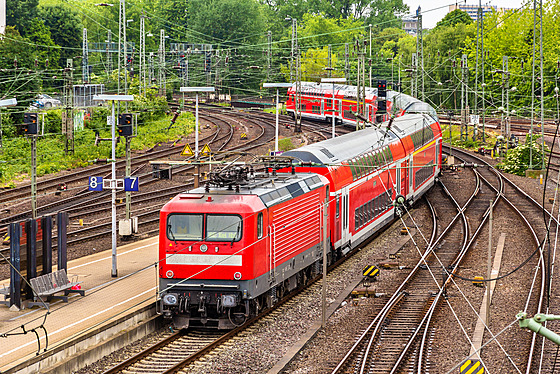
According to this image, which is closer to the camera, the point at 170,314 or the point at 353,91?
the point at 170,314

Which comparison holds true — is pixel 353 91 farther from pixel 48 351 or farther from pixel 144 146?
pixel 48 351

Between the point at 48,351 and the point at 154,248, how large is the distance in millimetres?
12608

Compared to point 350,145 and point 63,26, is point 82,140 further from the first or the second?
point 63,26

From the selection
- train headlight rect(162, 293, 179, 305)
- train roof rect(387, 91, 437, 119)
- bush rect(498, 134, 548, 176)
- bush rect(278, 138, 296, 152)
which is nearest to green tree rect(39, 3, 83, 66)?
bush rect(278, 138, 296, 152)

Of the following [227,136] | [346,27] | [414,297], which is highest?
[346,27]

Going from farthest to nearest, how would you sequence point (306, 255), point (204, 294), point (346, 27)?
point (346, 27) → point (306, 255) → point (204, 294)

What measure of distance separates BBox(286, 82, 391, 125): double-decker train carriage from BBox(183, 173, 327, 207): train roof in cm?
3966

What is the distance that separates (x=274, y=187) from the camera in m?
19.2

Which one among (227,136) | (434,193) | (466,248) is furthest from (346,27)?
(466,248)

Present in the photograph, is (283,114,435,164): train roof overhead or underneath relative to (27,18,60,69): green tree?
underneath

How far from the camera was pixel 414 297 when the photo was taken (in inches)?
851

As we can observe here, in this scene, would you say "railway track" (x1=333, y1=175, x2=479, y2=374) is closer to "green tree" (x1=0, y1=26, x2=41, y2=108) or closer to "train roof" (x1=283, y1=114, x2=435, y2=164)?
"train roof" (x1=283, y1=114, x2=435, y2=164)

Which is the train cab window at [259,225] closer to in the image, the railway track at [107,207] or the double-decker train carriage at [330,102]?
the railway track at [107,207]

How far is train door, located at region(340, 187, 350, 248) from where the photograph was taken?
24.6 meters
